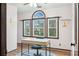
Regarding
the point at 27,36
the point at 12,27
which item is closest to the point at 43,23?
the point at 27,36

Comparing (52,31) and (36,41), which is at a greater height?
(52,31)

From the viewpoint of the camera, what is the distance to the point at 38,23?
1.21 m

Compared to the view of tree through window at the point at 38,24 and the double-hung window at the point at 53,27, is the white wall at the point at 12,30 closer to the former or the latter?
the view of tree through window at the point at 38,24

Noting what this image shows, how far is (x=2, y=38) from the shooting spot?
0.65 metres

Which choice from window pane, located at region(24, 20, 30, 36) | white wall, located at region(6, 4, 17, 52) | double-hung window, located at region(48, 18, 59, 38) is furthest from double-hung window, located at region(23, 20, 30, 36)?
double-hung window, located at region(48, 18, 59, 38)

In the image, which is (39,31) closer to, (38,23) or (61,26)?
(38,23)

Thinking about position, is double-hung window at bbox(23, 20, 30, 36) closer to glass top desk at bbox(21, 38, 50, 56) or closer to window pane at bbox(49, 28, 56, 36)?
glass top desk at bbox(21, 38, 50, 56)

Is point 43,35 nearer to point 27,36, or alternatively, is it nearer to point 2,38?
point 27,36

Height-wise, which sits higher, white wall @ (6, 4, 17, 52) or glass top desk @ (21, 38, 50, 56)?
white wall @ (6, 4, 17, 52)

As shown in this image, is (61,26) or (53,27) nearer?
(53,27)

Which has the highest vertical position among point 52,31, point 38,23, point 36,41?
point 38,23

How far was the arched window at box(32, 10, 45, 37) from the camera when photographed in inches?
46.4

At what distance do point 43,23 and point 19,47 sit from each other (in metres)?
0.42

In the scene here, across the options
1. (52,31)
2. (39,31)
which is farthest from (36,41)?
(52,31)
